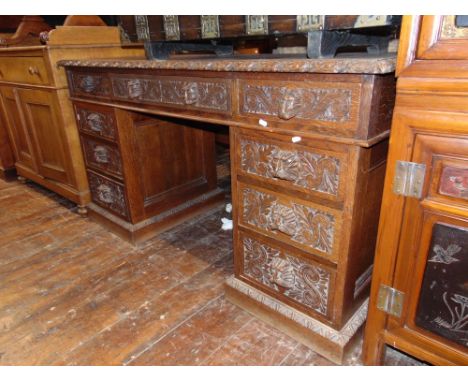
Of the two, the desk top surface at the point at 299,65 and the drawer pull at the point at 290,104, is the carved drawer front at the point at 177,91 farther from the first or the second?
the drawer pull at the point at 290,104

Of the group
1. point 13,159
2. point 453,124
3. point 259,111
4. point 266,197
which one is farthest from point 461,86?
point 13,159

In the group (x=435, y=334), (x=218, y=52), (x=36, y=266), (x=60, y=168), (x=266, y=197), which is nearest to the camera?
(x=435, y=334)

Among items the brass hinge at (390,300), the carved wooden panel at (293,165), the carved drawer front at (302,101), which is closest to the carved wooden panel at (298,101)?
the carved drawer front at (302,101)

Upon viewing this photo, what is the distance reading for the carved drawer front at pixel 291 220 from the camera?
1003 millimetres

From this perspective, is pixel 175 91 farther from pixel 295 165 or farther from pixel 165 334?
pixel 165 334

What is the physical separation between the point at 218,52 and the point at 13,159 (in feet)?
6.75

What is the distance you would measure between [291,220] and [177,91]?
0.60m

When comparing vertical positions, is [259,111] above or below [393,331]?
above

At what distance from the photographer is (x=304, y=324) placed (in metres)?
1.15

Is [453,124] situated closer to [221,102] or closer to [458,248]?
[458,248]

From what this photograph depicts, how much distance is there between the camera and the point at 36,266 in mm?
1667

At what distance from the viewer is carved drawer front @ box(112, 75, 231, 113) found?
110 cm

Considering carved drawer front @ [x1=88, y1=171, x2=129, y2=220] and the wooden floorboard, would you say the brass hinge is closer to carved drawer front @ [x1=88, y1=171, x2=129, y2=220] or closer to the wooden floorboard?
the wooden floorboard

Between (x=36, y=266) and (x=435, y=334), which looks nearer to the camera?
(x=435, y=334)
